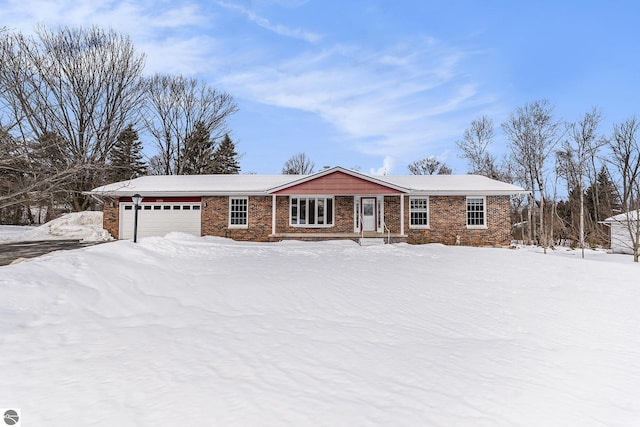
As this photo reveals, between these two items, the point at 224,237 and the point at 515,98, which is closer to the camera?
the point at 224,237

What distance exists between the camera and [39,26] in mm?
21406

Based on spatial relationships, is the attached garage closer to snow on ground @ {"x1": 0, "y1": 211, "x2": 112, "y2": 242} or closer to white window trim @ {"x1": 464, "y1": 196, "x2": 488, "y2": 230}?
snow on ground @ {"x1": 0, "y1": 211, "x2": 112, "y2": 242}

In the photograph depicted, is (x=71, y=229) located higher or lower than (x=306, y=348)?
higher

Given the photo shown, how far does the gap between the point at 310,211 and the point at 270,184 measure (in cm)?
325

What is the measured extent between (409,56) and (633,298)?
1603cm

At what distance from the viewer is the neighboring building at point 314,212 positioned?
18.2m

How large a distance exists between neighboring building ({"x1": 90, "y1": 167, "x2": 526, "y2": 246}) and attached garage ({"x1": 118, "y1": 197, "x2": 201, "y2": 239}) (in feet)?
0.17

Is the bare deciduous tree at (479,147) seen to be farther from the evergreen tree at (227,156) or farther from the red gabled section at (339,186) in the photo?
the evergreen tree at (227,156)

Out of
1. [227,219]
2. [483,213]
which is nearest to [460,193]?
[483,213]

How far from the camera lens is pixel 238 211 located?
62.6 ft

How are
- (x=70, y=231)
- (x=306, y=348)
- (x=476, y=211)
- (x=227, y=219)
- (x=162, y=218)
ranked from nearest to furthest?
(x=306, y=348) < (x=476, y=211) < (x=227, y=219) < (x=162, y=218) < (x=70, y=231)

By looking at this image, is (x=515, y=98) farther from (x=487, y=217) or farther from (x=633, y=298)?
(x=633, y=298)

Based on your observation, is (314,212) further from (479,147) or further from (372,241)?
(479,147)

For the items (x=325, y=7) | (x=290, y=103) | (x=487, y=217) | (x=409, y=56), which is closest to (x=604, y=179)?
(x=487, y=217)
